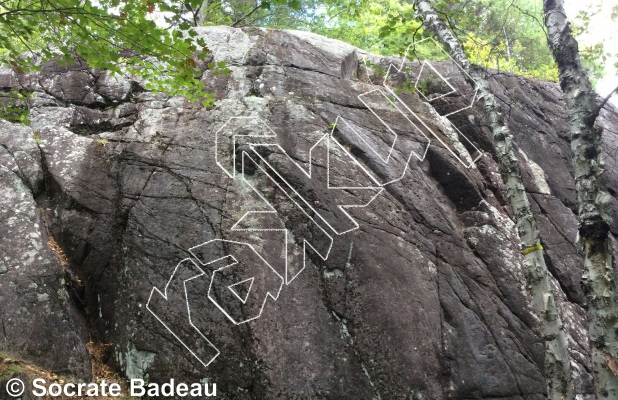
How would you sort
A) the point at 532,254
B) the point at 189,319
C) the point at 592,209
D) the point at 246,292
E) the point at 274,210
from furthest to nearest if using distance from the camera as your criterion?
the point at 274,210 < the point at 246,292 < the point at 189,319 < the point at 532,254 < the point at 592,209

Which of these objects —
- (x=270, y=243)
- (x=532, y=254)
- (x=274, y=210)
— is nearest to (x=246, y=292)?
(x=270, y=243)

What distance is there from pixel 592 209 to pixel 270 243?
433 cm

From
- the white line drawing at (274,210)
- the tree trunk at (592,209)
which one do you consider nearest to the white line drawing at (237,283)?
the white line drawing at (274,210)

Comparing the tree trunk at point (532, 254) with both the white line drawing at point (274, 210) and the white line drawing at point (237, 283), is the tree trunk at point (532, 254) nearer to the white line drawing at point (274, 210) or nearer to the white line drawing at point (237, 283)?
the white line drawing at point (274, 210)

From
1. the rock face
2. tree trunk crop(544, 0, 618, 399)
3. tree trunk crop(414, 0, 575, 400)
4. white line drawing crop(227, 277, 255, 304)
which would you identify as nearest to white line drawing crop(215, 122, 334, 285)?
the rock face

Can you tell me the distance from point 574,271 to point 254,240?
6.19 m

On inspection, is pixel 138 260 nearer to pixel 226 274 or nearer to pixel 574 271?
pixel 226 274

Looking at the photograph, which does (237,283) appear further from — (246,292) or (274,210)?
(274,210)

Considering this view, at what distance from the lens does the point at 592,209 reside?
170 inches

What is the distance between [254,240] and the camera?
6.71 m

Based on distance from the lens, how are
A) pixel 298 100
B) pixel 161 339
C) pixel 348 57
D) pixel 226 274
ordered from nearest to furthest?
pixel 161 339
pixel 226 274
pixel 298 100
pixel 348 57

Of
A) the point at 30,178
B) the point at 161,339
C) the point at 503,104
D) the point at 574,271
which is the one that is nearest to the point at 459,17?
the point at 503,104

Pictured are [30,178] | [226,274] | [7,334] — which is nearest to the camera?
[7,334]

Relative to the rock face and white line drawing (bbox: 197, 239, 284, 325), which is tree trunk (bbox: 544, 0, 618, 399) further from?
white line drawing (bbox: 197, 239, 284, 325)
